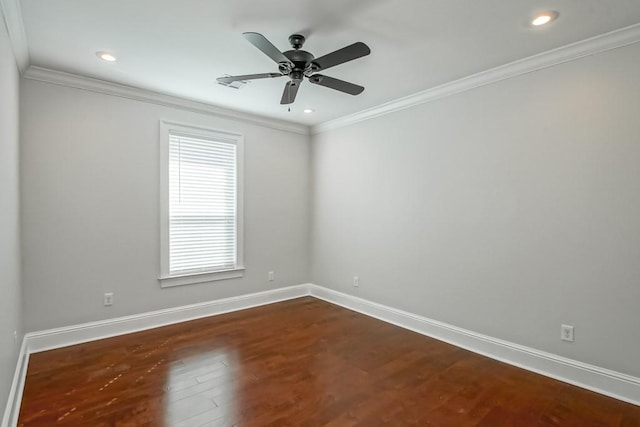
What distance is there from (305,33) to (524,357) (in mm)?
3233

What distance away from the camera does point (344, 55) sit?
2186mm

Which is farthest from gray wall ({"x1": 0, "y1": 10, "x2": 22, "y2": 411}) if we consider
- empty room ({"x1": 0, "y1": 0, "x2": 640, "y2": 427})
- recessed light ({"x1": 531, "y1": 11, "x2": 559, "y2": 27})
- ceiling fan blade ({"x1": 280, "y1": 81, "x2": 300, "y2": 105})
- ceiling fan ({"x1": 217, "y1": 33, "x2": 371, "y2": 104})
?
recessed light ({"x1": 531, "y1": 11, "x2": 559, "y2": 27})

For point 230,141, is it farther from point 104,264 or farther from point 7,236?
point 7,236

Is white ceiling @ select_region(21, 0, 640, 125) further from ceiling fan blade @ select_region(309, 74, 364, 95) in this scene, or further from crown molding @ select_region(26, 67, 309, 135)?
ceiling fan blade @ select_region(309, 74, 364, 95)

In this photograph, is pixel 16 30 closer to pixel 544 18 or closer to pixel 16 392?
pixel 16 392

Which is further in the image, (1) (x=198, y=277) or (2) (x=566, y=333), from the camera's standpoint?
(1) (x=198, y=277)

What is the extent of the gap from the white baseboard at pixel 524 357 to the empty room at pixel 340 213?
0.05 ft

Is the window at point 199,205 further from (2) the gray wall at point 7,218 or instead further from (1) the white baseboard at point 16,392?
(2) the gray wall at point 7,218

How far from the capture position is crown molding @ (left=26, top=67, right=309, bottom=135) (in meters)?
3.04

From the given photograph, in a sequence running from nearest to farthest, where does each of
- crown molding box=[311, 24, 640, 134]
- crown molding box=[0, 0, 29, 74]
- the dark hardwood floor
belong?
crown molding box=[0, 0, 29, 74] < the dark hardwood floor < crown molding box=[311, 24, 640, 134]

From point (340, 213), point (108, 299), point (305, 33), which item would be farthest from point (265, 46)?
point (108, 299)

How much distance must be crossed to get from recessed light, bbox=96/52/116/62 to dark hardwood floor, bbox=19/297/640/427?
2639 mm

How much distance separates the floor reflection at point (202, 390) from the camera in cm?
210

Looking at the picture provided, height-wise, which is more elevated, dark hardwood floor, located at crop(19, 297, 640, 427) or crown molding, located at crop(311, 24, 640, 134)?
crown molding, located at crop(311, 24, 640, 134)
